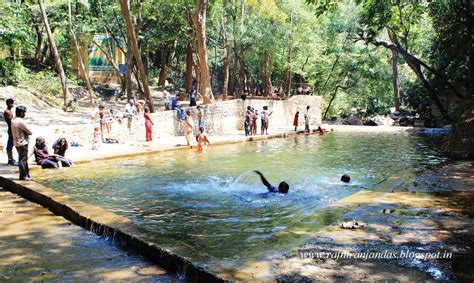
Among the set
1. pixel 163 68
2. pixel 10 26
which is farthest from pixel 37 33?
pixel 10 26

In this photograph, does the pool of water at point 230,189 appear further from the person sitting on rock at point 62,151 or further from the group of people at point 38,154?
the group of people at point 38,154

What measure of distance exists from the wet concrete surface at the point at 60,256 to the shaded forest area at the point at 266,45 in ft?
44.7

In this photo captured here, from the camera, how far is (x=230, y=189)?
36.4 ft

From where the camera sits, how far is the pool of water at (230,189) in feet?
22.3

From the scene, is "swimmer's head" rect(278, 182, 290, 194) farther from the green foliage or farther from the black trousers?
the green foliage

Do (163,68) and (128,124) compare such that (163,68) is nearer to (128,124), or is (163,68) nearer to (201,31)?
(201,31)

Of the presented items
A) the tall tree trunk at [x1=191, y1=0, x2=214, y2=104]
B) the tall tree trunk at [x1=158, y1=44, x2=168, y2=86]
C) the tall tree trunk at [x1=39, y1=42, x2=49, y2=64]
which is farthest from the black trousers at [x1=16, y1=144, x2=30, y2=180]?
the tall tree trunk at [x1=158, y1=44, x2=168, y2=86]

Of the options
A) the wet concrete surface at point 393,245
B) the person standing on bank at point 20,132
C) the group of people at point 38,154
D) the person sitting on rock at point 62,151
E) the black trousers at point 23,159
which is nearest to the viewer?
the wet concrete surface at point 393,245

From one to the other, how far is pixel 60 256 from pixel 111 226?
0.89 m

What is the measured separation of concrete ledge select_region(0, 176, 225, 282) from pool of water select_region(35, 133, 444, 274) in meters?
0.17

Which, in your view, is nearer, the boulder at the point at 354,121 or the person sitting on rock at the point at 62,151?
the person sitting on rock at the point at 62,151

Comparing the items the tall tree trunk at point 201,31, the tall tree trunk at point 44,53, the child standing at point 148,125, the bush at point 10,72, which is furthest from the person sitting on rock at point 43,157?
the tall tree trunk at point 44,53

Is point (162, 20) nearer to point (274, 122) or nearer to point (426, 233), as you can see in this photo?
point (274, 122)

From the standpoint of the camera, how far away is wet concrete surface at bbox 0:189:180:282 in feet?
17.4
